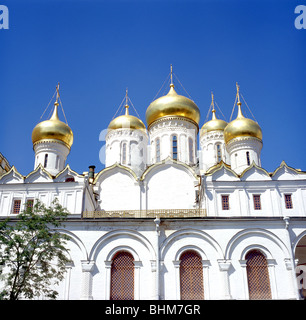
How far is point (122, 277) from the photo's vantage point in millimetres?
21281

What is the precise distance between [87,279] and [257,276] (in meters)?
8.69

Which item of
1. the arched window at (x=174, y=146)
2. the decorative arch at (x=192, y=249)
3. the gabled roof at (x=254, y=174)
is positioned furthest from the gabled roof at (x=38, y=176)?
the gabled roof at (x=254, y=174)

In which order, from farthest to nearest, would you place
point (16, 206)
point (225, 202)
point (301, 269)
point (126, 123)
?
1. point (126, 123)
2. point (16, 206)
3. point (225, 202)
4. point (301, 269)

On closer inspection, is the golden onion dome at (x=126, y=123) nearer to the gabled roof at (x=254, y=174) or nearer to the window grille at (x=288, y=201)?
the gabled roof at (x=254, y=174)

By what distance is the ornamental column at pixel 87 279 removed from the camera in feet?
67.8

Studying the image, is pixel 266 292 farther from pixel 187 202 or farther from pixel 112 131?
pixel 112 131

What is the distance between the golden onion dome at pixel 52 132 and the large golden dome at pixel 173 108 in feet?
23.7

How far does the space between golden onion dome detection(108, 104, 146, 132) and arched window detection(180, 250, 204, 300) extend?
1688 cm

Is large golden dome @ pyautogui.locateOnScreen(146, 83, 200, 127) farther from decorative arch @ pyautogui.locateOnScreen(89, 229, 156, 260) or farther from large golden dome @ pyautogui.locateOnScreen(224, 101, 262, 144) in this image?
decorative arch @ pyautogui.locateOnScreen(89, 229, 156, 260)

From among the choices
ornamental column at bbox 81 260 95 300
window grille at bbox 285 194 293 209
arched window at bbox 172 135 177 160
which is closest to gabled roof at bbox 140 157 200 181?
arched window at bbox 172 135 177 160

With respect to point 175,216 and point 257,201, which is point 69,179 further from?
point 257,201

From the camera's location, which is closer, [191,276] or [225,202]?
[191,276]

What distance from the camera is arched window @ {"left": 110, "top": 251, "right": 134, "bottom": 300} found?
20.9 meters

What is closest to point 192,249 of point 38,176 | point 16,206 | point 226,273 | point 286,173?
point 226,273
